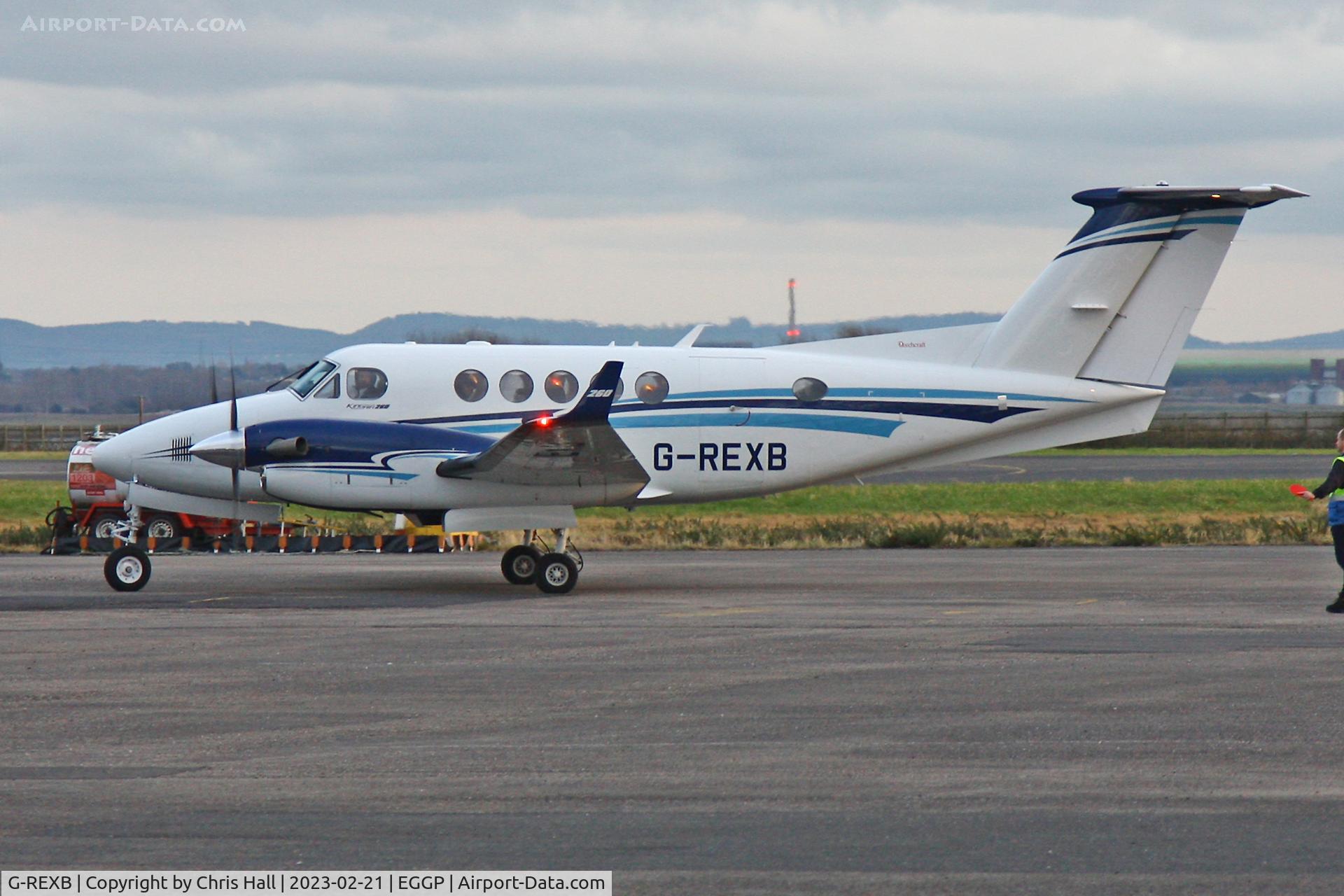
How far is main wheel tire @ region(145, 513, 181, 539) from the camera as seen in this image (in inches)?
994

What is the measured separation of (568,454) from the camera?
16.6 m

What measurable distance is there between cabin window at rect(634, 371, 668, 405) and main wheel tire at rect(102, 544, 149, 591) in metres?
6.16

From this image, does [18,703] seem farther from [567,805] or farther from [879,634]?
[879,634]

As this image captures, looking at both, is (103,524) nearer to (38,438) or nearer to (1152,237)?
(1152,237)

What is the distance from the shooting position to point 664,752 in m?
8.42

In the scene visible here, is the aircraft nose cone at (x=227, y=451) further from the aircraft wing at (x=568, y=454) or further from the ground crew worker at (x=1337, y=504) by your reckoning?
the ground crew worker at (x=1337, y=504)

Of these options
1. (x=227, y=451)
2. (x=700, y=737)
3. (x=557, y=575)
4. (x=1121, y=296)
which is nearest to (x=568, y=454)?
(x=557, y=575)

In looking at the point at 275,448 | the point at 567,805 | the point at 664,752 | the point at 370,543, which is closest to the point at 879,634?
the point at 664,752

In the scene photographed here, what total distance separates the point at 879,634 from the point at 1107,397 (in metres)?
6.55

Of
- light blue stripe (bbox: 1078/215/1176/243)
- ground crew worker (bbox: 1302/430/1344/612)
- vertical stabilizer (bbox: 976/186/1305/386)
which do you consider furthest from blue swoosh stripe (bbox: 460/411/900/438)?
ground crew worker (bbox: 1302/430/1344/612)

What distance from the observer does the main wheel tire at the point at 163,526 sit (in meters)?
25.2

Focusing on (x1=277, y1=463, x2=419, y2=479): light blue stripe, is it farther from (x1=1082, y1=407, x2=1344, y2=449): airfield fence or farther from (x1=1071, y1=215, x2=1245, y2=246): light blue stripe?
(x1=1082, y1=407, x2=1344, y2=449): airfield fence

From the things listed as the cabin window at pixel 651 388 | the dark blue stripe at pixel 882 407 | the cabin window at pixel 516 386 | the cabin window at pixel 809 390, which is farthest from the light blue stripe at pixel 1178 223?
the cabin window at pixel 516 386

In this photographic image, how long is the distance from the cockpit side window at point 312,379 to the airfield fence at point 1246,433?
4194 centimetres
